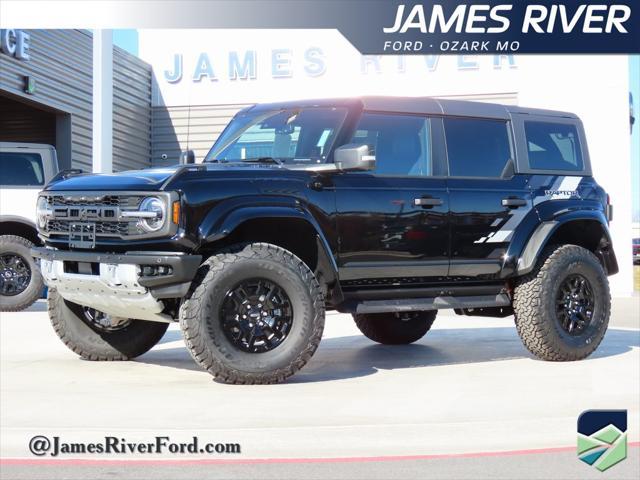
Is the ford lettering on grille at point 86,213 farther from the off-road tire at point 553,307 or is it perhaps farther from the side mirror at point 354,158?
the off-road tire at point 553,307

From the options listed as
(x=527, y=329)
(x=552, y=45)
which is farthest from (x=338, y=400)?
(x=552, y=45)

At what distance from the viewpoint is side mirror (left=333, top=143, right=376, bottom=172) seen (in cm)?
686

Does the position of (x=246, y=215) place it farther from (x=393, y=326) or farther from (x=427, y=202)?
(x=393, y=326)

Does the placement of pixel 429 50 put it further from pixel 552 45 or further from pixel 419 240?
pixel 419 240

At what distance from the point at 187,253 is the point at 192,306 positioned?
1.18ft

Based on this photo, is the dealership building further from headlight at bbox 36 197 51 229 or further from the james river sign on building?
headlight at bbox 36 197 51 229

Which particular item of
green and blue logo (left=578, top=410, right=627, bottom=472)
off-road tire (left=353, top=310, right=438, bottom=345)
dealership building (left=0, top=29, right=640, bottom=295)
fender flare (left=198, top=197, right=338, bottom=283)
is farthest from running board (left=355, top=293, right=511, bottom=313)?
dealership building (left=0, top=29, right=640, bottom=295)

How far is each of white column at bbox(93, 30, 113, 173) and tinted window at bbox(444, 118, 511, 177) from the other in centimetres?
935

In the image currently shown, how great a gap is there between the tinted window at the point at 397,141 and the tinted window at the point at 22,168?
7216 mm

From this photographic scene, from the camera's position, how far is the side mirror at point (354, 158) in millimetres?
6859

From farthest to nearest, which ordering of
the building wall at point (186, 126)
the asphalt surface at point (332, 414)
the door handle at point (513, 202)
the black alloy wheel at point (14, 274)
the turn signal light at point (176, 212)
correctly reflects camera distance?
the building wall at point (186, 126)
the black alloy wheel at point (14, 274)
the door handle at point (513, 202)
the turn signal light at point (176, 212)
the asphalt surface at point (332, 414)

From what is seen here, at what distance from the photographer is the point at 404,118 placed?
7816 millimetres

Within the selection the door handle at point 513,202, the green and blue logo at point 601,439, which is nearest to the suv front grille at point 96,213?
the door handle at point 513,202

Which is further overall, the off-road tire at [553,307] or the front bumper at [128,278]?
the off-road tire at [553,307]
